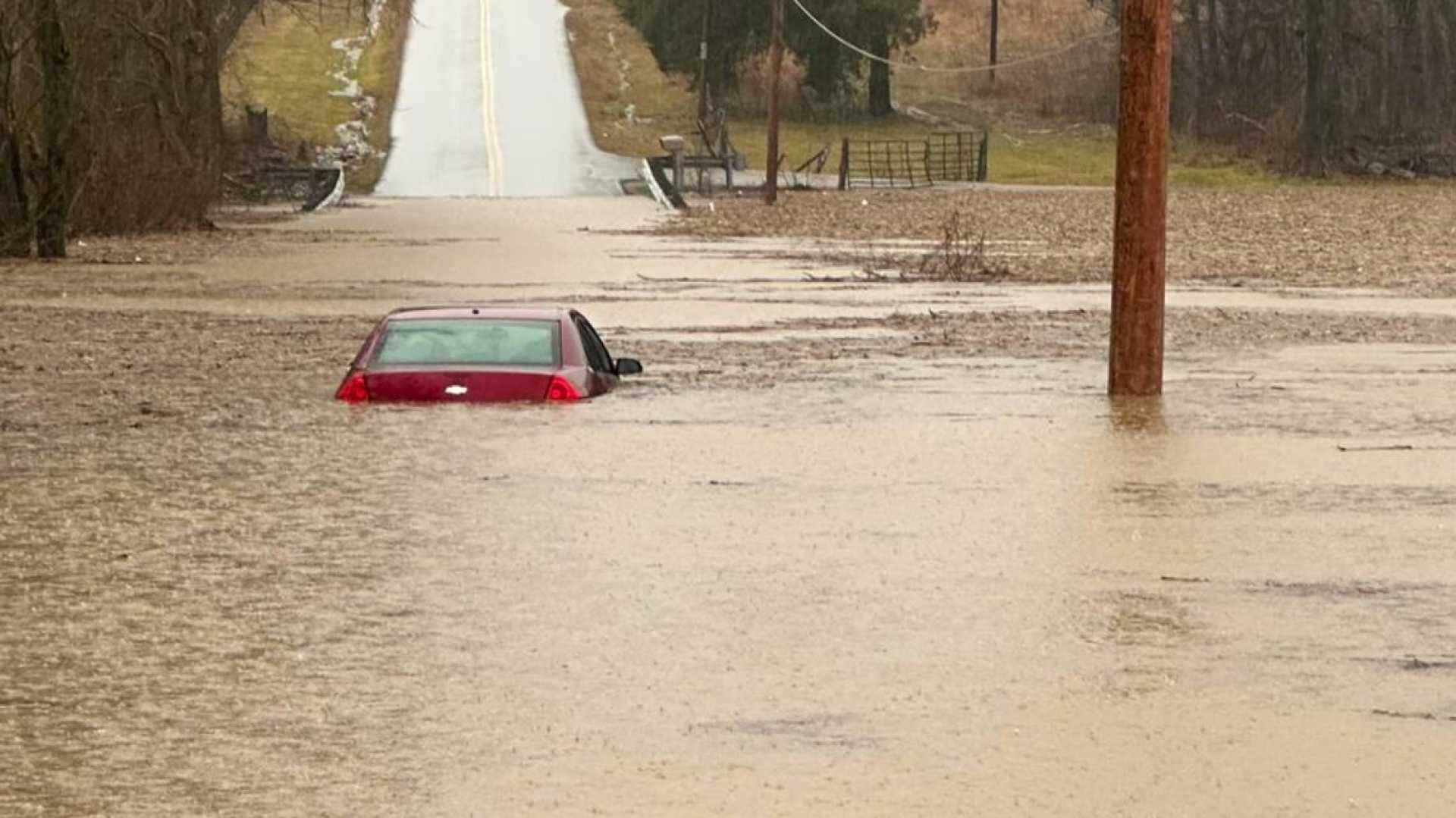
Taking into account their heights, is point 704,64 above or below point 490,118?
above

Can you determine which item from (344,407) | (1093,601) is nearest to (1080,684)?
(1093,601)

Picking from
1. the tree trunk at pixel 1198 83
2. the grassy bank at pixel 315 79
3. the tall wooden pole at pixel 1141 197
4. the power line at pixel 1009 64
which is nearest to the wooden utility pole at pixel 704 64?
the grassy bank at pixel 315 79

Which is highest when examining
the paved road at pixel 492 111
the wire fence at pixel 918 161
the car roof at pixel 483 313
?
the car roof at pixel 483 313

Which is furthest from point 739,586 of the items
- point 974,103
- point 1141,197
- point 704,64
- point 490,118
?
point 974,103

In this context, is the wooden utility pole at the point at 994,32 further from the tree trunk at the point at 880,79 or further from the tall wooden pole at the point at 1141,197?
the tall wooden pole at the point at 1141,197

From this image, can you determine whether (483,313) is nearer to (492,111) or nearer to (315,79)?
(492,111)

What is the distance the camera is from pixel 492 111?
9275 cm

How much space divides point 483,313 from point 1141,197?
5.76 metres

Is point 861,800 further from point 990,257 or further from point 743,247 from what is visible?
point 743,247

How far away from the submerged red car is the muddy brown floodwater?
226mm

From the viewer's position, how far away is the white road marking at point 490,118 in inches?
3083

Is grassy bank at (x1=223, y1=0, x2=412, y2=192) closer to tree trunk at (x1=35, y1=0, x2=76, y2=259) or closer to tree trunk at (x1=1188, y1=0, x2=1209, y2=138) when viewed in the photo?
tree trunk at (x1=1188, y1=0, x2=1209, y2=138)

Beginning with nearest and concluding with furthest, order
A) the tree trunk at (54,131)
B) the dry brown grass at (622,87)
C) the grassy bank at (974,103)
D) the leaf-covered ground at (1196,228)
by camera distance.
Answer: the leaf-covered ground at (1196,228)
the tree trunk at (54,131)
the grassy bank at (974,103)
the dry brown grass at (622,87)

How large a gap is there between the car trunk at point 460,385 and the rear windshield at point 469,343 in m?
0.11
